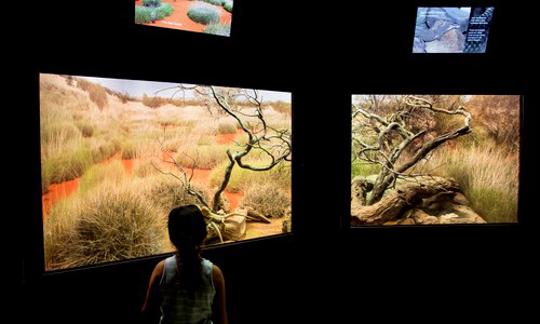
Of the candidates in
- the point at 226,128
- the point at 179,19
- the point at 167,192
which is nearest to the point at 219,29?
the point at 179,19

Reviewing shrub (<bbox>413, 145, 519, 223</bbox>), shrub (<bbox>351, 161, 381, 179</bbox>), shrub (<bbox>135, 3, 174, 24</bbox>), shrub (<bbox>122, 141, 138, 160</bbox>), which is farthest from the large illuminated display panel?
shrub (<bbox>122, 141, 138, 160</bbox>)

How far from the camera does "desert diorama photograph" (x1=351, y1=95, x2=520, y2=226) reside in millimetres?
2787


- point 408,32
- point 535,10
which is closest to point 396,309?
point 408,32

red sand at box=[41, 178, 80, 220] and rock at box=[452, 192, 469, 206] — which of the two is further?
rock at box=[452, 192, 469, 206]

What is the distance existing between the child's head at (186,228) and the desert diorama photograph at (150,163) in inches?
44.8

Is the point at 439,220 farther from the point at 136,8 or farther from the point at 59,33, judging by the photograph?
the point at 59,33

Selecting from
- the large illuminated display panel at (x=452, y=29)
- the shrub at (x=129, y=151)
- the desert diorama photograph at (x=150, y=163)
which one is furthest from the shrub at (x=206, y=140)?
the large illuminated display panel at (x=452, y=29)

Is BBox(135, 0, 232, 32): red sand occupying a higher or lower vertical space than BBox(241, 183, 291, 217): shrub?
higher

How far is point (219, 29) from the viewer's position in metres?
2.52

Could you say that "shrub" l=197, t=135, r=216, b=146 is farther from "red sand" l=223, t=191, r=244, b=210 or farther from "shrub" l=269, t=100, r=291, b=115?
"shrub" l=269, t=100, r=291, b=115

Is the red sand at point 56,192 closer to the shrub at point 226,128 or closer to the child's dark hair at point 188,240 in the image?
the shrub at point 226,128

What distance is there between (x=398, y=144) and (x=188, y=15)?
1866mm

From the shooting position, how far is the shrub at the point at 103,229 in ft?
6.46

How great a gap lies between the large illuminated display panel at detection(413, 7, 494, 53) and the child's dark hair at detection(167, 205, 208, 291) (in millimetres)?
2531
